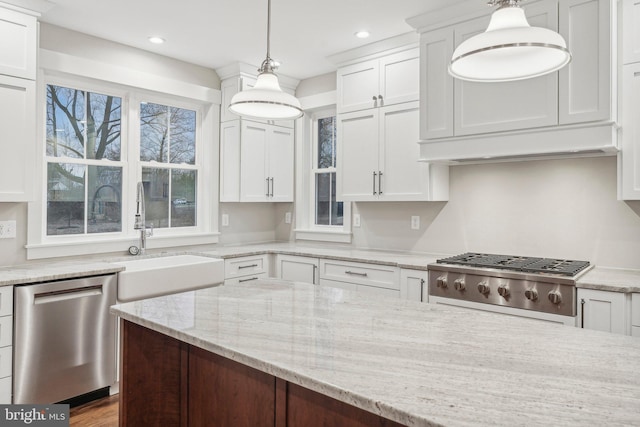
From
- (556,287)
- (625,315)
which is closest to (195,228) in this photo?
(556,287)

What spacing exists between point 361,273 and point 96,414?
200 centimetres

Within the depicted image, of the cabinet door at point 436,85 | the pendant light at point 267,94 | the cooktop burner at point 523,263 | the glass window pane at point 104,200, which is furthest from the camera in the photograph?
the glass window pane at point 104,200

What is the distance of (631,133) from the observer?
94.9 inches

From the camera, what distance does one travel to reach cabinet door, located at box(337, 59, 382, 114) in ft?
11.6

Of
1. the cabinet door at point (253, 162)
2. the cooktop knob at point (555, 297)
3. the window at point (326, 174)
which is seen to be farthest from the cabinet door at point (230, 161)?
the cooktop knob at point (555, 297)

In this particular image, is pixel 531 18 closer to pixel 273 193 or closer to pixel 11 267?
pixel 273 193

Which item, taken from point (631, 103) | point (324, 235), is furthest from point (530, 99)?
point (324, 235)

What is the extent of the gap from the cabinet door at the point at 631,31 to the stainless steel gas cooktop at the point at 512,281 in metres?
1.24

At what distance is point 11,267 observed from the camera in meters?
2.84

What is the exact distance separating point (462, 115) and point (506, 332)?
1861mm

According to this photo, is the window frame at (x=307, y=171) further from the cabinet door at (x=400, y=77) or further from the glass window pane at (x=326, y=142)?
the cabinet door at (x=400, y=77)

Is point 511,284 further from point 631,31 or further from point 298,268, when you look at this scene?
point 298,268

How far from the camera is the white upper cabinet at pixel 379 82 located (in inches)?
131
